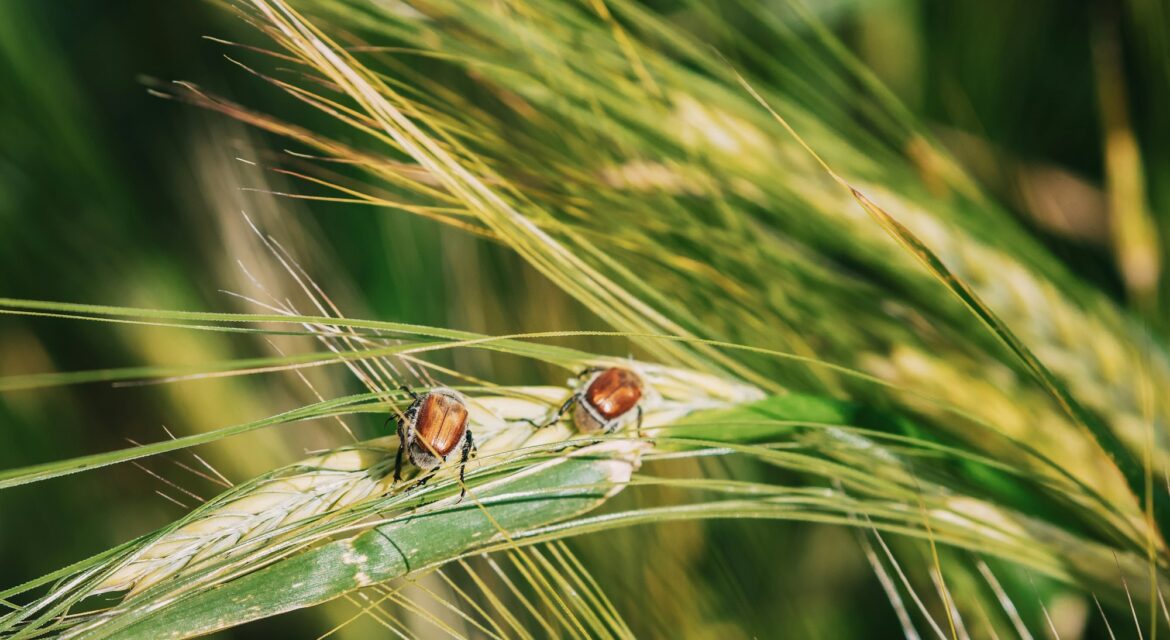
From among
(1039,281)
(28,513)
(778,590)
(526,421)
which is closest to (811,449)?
(526,421)

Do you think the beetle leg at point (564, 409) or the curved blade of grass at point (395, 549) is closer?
the curved blade of grass at point (395, 549)

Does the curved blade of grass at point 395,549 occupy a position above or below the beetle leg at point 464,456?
below

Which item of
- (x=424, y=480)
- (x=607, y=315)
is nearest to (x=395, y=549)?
(x=424, y=480)

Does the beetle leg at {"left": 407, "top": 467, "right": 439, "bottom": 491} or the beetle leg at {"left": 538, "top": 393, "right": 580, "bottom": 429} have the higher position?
the beetle leg at {"left": 538, "top": 393, "right": 580, "bottom": 429}

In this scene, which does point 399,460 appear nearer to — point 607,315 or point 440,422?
point 440,422

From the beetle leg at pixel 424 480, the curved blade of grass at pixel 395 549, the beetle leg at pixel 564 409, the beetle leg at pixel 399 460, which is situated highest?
the beetle leg at pixel 564 409
